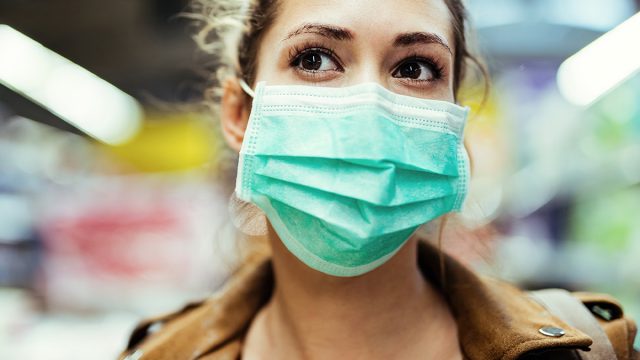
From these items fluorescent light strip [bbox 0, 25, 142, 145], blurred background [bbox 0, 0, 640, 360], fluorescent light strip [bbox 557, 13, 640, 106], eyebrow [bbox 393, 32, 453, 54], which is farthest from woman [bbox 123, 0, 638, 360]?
fluorescent light strip [bbox 0, 25, 142, 145]

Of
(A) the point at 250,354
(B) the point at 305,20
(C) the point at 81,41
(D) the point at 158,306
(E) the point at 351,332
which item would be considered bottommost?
(D) the point at 158,306

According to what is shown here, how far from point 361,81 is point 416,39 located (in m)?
0.20

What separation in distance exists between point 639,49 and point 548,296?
357 cm

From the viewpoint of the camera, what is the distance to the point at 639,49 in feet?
15.1

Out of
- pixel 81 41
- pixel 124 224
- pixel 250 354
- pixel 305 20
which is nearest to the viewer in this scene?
pixel 305 20

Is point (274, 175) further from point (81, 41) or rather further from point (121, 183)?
Answer: point (81, 41)

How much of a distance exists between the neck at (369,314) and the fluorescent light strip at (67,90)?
458 centimetres

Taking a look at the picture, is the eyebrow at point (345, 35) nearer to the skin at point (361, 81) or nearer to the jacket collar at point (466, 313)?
the skin at point (361, 81)

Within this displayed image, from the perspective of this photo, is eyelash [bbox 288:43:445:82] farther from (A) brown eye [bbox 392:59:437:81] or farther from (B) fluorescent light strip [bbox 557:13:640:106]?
(B) fluorescent light strip [bbox 557:13:640:106]

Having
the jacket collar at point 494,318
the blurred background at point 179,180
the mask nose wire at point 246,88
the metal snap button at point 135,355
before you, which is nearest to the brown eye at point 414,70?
the mask nose wire at point 246,88

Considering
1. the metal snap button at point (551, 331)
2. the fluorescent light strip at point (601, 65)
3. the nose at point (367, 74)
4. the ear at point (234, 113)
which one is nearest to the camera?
the metal snap button at point (551, 331)

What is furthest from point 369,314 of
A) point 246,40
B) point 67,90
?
point 67,90

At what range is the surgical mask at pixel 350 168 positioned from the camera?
1.47 meters

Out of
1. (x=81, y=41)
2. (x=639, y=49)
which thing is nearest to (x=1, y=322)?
(x=81, y=41)
